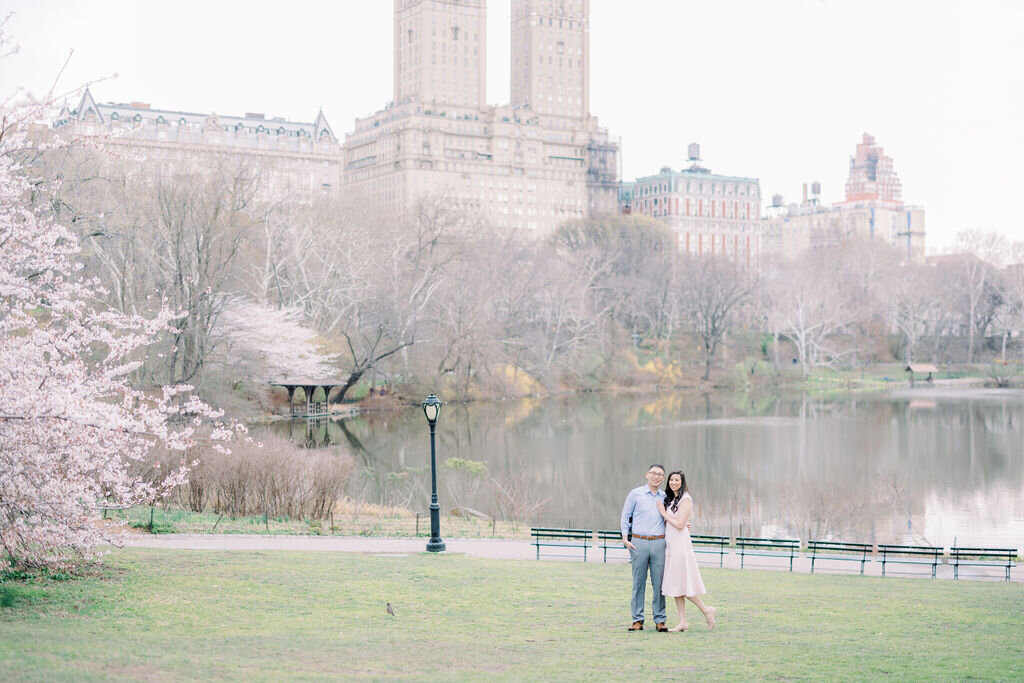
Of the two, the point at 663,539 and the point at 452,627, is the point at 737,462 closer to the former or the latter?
the point at 663,539

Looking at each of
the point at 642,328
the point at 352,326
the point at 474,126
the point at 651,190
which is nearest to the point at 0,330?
the point at 352,326

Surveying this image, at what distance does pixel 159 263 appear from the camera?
1732 inches

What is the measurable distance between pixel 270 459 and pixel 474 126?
5135 inches

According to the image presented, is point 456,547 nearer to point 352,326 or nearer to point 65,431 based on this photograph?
point 65,431

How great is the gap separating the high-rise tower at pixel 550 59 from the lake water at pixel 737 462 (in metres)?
102

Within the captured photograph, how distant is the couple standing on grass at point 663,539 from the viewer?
10703mm

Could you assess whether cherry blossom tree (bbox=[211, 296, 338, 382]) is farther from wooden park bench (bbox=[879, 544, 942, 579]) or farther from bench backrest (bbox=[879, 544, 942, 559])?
bench backrest (bbox=[879, 544, 942, 559])

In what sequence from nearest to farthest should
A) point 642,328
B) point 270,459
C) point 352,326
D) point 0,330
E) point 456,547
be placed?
point 0,330
point 456,547
point 270,459
point 352,326
point 642,328

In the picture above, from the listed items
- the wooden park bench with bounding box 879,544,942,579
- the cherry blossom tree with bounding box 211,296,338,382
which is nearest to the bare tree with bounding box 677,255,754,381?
the cherry blossom tree with bounding box 211,296,338,382

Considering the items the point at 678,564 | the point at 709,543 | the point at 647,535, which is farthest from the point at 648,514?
the point at 709,543

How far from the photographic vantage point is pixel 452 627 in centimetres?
1105

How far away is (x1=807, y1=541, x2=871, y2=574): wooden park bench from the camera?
1916 cm

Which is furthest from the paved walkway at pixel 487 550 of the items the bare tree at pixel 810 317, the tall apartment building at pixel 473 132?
the tall apartment building at pixel 473 132

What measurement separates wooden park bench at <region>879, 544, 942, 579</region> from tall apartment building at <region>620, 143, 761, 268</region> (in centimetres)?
Result: 14232
